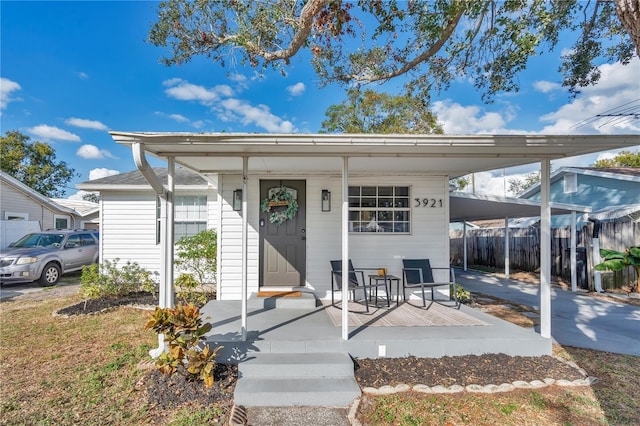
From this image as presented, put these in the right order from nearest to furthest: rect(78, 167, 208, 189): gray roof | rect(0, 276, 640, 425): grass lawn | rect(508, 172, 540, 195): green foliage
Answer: rect(0, 276, 640, 425): grass lawn, rect(78, 167, 208, 189): gray roof, rect(508, 172, 540, 195): green foliage

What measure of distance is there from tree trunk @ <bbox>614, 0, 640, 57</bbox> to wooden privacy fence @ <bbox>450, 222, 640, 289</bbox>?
8.51 metres

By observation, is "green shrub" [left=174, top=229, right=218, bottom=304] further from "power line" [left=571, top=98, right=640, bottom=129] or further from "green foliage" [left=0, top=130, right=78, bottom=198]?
"green foliage" [left=0, top=130, right=78, bottom=198]

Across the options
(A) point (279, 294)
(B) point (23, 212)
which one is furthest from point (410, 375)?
(B) point (23, 212)

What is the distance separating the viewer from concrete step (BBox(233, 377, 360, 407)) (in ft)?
9.33

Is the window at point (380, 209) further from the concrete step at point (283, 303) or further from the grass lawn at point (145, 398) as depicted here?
the grass lawn at point (145, 398)

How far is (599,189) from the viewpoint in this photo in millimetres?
12445

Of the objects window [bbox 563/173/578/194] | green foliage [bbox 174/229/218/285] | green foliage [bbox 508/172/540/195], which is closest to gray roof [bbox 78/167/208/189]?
green foliage [bbox 174/229/218/285]

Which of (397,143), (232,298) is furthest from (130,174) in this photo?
(397,143)

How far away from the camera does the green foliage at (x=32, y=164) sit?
66.9 feet

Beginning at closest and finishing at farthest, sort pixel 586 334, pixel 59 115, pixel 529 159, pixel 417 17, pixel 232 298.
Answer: pixel 529 159 → pixel 586 334 → pixel 232 298 → pixel 417 17 → pixel 59 115

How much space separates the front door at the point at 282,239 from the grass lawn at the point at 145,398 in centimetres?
224

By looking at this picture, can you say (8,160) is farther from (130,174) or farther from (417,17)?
(417,17)

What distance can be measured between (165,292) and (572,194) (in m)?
16.1

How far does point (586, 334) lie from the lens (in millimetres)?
4801
